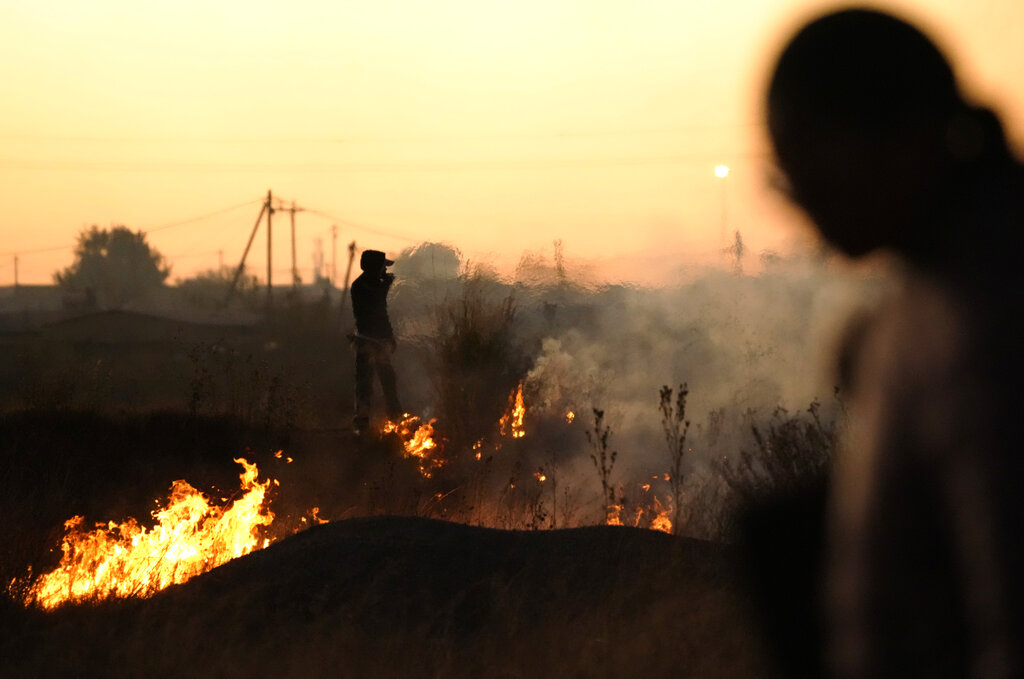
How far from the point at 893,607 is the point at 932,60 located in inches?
24.1

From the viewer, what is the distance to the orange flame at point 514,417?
42.4 ft

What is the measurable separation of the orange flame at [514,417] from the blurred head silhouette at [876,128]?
11722 mm

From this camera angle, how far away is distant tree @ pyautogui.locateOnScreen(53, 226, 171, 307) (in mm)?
103250

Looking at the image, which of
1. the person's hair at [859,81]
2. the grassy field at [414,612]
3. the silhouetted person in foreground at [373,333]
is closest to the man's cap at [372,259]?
the silhouetted person in foreground at [373,333]

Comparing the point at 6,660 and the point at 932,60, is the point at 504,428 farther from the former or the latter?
the point at 932,60

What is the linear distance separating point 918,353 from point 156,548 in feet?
24.8

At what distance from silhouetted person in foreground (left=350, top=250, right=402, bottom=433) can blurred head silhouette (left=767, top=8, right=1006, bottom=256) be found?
41.3 ft

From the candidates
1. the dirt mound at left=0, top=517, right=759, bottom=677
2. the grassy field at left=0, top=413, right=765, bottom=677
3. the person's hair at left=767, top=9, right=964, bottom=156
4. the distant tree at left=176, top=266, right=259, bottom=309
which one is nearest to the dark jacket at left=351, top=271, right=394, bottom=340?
the grassy field at left=0, top=413, right=765, bottom=677

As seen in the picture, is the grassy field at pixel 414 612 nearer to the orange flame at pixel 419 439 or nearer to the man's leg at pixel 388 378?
the orange flame at pixel 419 439

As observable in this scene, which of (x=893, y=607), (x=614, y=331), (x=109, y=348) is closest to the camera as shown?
(x=893, y=607)

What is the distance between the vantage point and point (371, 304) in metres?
13.9

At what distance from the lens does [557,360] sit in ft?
54.1

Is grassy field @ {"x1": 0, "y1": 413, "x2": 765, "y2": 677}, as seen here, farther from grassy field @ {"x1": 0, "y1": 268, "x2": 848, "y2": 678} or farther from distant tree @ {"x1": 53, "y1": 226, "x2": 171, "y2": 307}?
distant tree @ {"x1": 53, "y1": 226, "x2": 171, "y2": 307}

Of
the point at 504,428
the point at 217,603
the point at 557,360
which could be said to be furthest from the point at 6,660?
the point at 557,360
